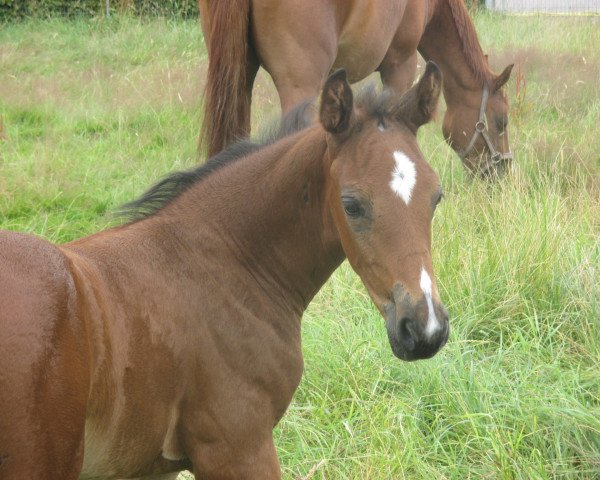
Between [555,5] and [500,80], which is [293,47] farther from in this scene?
[555,5]

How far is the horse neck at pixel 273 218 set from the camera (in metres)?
2.70

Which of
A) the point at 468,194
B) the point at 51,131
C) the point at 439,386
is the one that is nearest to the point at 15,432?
the point at 439,386

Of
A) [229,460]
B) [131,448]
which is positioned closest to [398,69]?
[229,460]

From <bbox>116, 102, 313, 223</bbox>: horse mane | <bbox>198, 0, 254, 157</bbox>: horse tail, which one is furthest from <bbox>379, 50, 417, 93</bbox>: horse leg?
<bbox>116, 102, 313, 223</bbox>: horse mane

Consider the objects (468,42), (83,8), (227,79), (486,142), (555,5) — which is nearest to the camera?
(227,79)

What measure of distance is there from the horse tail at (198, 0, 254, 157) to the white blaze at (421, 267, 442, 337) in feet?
8.26

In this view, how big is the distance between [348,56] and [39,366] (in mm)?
3779

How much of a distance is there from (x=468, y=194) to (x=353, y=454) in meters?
2.45

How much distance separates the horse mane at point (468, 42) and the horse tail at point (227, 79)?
2.01 meters

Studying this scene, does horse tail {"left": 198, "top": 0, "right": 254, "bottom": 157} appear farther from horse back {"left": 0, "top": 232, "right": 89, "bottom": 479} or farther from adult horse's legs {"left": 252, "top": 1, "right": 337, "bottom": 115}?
horse back {"left": 0, "top": 232, "right": 89, "bottom": 479}

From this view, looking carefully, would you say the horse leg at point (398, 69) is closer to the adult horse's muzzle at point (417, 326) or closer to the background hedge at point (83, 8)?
the adult horse's muzzle at point (417, 326)

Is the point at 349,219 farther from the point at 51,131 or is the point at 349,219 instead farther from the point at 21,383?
the point at 51,131

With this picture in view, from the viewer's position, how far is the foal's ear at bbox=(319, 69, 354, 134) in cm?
251

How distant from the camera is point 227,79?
4.78m
